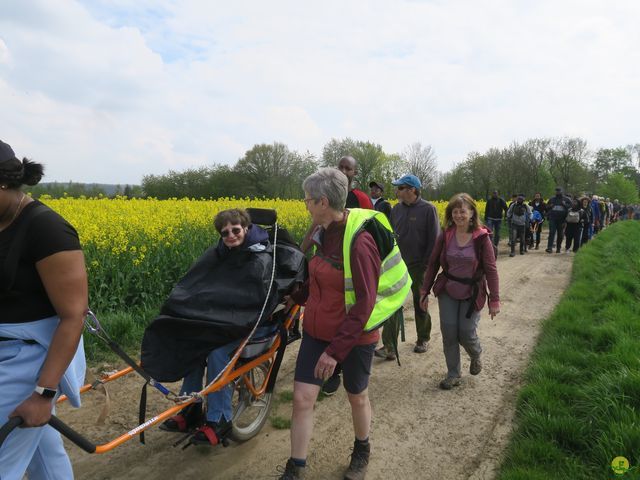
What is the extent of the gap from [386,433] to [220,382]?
157 centimetres

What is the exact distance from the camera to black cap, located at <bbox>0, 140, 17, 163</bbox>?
187cm

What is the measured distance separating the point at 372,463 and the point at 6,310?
2573 millimetres

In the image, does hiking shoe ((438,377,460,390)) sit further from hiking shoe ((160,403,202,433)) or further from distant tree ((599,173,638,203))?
distant tree ((599,173,638,203))

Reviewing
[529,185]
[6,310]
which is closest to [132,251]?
[6,310]

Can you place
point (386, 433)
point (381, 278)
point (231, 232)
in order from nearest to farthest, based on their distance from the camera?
point (381, 278), point (231, 232), point (386, 433)

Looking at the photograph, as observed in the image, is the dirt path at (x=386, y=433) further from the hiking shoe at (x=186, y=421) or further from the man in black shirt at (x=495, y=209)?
the man in black shirt at (x=495, y=209)

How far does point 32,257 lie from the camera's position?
188cm

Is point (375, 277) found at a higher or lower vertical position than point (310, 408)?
higher

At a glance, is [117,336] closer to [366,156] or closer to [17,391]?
[17,391]

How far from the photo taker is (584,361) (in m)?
4.60

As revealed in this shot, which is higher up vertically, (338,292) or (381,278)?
(381,278)

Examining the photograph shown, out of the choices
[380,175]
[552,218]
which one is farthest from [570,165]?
[552,218]

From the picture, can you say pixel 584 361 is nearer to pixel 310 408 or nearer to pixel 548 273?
pixel 310 408

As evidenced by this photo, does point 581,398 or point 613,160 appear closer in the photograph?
point 581,398
